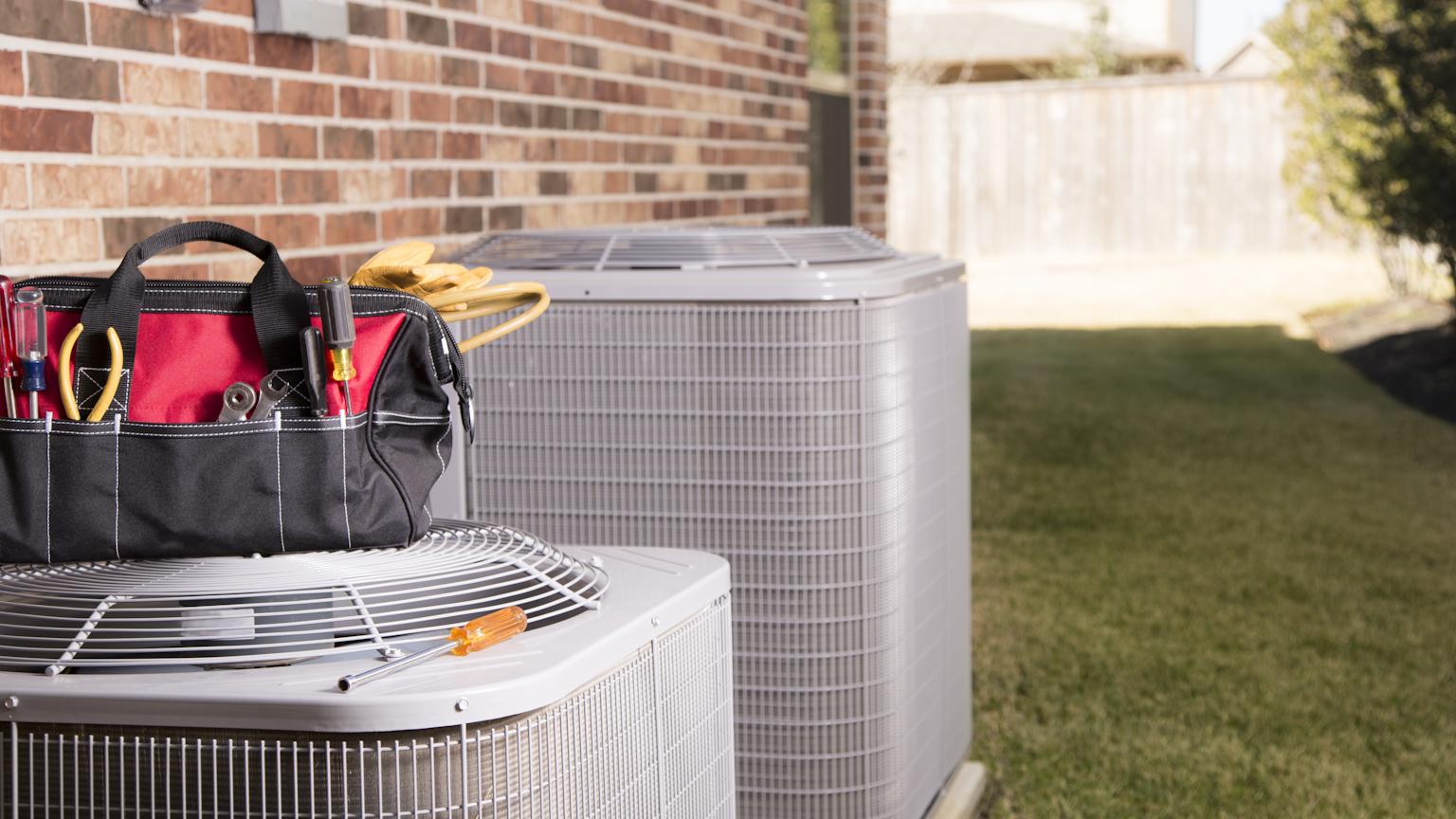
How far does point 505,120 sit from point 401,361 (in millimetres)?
1992

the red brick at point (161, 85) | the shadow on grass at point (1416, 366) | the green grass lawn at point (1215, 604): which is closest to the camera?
the red brick at point (161, 85)

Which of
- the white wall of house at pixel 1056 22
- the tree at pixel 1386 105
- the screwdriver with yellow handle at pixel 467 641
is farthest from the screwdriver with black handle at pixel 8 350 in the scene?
the white wall of house at pixel 1056 22

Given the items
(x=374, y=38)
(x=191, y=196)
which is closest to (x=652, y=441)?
(x=191, y=196)

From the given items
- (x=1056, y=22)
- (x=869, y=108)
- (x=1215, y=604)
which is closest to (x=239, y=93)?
(x=1215, y=604)

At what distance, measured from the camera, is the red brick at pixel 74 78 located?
7.13 feet

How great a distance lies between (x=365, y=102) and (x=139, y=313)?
4.87 feet

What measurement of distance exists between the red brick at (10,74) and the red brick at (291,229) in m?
0.56

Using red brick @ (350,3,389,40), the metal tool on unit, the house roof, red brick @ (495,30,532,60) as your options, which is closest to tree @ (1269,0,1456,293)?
red brick @ (495,30,532,60)

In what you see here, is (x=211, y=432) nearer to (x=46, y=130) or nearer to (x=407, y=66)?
(x=46, y=130)

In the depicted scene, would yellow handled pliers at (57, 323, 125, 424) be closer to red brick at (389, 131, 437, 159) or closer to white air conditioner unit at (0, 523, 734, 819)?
white air conditioner unit at (0, 523, 734, 819)

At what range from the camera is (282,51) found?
2705 millimetres

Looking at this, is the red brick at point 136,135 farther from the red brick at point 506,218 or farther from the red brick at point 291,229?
the red brick at point 506,218

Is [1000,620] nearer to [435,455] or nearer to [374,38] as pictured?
[374,38]

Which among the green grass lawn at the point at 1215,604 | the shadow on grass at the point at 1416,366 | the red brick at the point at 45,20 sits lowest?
the green grass lawn at the point at 1215,604
